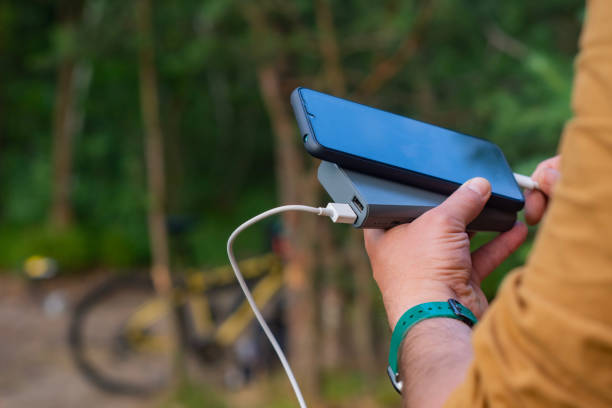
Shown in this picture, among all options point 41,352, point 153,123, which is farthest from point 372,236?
point 41,352

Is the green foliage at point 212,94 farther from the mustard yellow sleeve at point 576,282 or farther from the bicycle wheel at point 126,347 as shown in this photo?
the mustard yellow sleeve at point 576,282

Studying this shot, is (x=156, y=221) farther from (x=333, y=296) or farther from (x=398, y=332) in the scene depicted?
(x=398, y=332)

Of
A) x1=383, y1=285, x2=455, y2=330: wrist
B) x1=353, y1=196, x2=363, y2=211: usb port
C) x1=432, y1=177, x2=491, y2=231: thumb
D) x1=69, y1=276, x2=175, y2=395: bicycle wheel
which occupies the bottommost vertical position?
x1=69, y1=276, x2=175, y2=395: bicycle wheel

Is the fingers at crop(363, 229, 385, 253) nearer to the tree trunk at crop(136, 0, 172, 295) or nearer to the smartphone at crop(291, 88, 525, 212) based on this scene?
the smartphone at crop(291, 88, 525, 212)

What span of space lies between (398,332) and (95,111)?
28.2ft

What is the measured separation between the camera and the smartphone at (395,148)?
0.87 meters

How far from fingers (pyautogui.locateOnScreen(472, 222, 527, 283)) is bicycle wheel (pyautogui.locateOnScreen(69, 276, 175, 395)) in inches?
150

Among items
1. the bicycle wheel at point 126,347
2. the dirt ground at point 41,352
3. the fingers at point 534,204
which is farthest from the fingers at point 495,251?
the dirt ground at point 41,352

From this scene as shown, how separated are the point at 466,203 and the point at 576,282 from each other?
425mm

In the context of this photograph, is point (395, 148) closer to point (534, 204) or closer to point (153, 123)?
point (534, 204)

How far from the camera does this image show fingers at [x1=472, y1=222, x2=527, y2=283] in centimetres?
104

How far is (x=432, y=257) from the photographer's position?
0.84 m

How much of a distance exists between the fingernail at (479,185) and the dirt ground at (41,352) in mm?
4099

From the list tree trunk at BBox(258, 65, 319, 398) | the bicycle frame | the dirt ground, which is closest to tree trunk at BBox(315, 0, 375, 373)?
tree trunk at BBox(258, 65, 319, 398)
